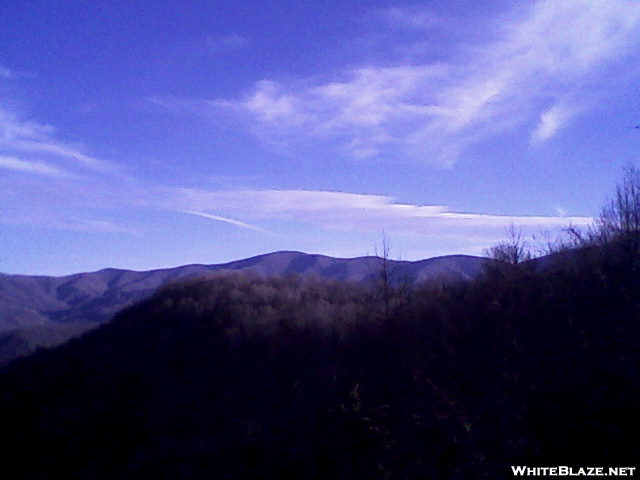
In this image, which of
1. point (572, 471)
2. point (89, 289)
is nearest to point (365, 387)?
point (572, 471)

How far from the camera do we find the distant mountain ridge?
3866 cm

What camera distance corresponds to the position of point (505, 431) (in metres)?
11.3

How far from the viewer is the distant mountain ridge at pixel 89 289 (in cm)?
3866

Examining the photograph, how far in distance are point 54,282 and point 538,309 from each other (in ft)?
230

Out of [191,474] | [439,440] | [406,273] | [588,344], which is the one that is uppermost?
[406,273]

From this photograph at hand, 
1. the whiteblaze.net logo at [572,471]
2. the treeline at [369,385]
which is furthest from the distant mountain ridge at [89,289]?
the whiteblaze.net logo at [572,471]

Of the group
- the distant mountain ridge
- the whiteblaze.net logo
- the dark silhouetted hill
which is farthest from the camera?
the distant mountain ridge

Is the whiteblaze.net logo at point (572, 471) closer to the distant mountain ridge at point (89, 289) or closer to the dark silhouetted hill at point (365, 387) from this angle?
the dark silhouetted hill at point (365, 387)

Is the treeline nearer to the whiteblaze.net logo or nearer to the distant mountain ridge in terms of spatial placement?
the whiteblaze.net logo

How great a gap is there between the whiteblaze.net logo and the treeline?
21 centimetres

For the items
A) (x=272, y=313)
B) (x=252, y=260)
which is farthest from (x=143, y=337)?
(x=252, y=260)

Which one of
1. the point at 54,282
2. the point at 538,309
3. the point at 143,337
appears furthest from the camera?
the point at 54,282

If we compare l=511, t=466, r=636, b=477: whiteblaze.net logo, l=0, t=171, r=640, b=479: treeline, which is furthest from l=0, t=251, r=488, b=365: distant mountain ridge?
l=511, t=466, r=636, b=477: whiteblaze.net logo

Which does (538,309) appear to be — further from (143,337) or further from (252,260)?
(252,260)
